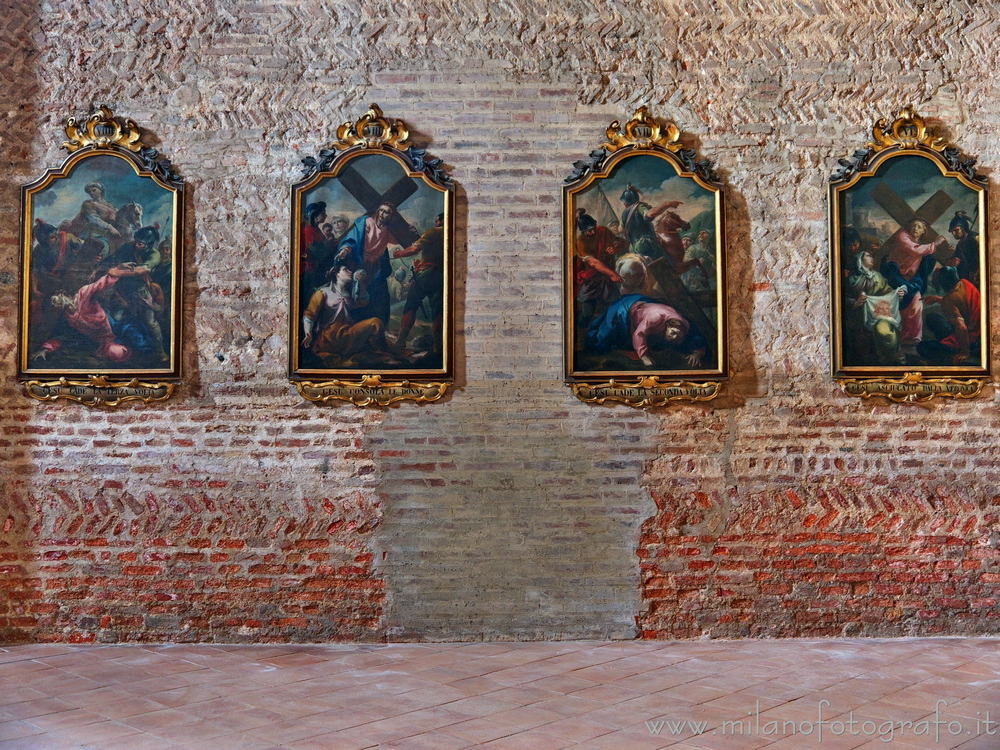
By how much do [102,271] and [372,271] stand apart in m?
1.82

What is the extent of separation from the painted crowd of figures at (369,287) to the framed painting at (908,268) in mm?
2726

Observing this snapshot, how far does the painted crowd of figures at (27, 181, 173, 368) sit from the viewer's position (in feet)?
17.7

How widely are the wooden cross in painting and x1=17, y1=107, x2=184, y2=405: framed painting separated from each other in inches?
187

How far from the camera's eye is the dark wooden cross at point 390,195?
5434 millimetres

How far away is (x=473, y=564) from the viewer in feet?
17.4

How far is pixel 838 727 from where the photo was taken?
368 centimetres

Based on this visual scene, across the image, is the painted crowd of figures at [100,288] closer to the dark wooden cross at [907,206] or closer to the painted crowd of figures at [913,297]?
the painted crowd of figures at [913,297]

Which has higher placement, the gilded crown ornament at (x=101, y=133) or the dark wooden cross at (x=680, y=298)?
the gilded crown ornament at (x=101, y=133)

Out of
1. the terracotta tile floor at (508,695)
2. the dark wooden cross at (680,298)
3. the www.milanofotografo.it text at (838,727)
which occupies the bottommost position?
the terracotta tile floor at (508,695)

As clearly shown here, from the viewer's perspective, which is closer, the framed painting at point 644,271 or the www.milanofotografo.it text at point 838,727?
the www.milanofotografo.it text at point 838,727

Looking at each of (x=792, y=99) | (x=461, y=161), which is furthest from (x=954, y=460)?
(x=461, y=161)

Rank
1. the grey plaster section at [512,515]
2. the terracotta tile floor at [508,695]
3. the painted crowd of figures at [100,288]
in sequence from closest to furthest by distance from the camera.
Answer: the terracotta tile floor at [508,695]
the grey plaster section at [512,515]
the painted crowd of figures at [100,288]

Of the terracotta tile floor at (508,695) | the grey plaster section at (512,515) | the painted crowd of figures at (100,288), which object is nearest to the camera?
the terracotta tile floor at (508,695)

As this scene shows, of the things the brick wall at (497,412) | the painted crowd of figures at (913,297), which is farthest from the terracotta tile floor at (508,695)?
the painted crowd of figures at (913,297)
